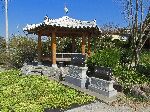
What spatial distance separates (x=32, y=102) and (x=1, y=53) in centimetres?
1429

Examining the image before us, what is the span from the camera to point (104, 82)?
11305 mm

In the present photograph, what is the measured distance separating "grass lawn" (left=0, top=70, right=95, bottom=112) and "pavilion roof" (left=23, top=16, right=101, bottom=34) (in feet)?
15.3

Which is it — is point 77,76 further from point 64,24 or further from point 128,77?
point 64,24

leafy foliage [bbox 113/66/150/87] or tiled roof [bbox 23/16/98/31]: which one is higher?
tiled roof [bbox 23/16/98/31]

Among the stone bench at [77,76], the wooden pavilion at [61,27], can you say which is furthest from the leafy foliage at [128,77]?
the wooden pavilion at [61,27]

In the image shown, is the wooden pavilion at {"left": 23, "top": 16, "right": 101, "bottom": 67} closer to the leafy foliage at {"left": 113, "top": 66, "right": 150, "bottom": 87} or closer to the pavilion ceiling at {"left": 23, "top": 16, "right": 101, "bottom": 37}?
the pavilion ceiling at {"left": 23, "top": 16, "right": 101, "bottom": 37}

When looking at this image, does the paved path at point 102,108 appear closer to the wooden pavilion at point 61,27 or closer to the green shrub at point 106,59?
the green shrub at point 106,59

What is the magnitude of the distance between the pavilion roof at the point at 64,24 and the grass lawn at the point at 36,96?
4.65 m

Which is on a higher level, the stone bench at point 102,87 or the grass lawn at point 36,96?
the stone bench at point 102,87

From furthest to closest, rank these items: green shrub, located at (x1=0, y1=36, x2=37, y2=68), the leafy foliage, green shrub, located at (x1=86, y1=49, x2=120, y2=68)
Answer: green shrub, located at (x1=0, y1=36, x2=37, y2=68) → green shrub, located at (x1=86, y1=49, x2=120, y2=68) → the leafy foliage

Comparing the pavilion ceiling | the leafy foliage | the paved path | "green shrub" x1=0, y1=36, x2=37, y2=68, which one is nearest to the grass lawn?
the paved path

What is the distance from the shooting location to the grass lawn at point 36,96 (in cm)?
990

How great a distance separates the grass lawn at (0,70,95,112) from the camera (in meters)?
9.90

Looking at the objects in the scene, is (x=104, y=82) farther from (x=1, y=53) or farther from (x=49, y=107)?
(x=1, y=53)
